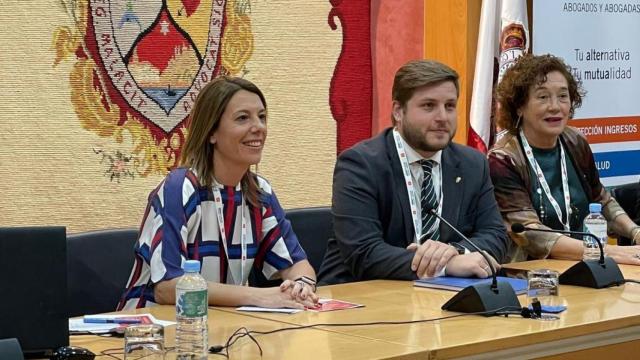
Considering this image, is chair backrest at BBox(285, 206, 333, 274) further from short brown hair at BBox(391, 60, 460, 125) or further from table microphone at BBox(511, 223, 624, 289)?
table microphone at BBox(511, 223, 624, 289)

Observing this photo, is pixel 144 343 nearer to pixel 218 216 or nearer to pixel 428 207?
pixel 218 216

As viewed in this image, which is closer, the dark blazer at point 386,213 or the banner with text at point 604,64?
the dark blazer at point 386,213

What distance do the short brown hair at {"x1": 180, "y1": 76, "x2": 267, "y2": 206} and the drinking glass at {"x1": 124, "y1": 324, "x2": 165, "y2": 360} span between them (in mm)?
1160

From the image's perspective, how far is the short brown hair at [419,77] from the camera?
393 centimetres

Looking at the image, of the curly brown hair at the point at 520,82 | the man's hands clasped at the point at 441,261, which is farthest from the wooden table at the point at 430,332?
the curly brown hair at the point at 520,82

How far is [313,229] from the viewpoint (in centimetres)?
423

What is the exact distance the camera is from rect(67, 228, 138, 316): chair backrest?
3.49m

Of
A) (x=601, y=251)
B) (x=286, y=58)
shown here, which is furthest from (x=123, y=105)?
(x=601, y=251)

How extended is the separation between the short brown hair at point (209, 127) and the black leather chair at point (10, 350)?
1.36 metres

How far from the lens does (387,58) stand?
5.20 meters

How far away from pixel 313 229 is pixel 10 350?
84.4 inches

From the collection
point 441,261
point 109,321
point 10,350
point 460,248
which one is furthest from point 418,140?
point 10,350

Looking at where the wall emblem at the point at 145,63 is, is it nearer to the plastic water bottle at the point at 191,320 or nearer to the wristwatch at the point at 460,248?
the wristwatch at the point at 460,248

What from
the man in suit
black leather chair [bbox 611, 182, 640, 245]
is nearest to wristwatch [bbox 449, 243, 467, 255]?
the man in suit
